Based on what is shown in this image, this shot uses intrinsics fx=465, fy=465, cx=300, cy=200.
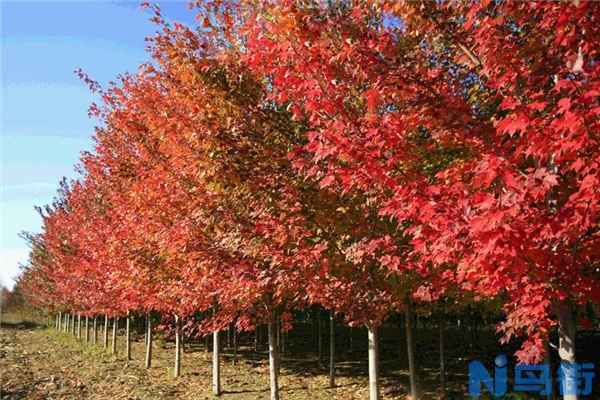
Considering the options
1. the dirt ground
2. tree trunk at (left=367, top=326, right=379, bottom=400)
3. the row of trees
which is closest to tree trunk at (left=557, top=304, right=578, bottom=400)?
the row of trees

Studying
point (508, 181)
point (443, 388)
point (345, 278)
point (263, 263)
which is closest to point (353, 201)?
point (345, 278)

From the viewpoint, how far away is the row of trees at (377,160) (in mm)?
3895

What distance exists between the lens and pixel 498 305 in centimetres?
990

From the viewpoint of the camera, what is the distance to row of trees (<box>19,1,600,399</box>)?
3.89m

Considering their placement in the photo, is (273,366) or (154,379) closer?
(273,366)

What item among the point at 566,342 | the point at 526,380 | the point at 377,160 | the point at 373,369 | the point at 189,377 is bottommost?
the point at 189,377

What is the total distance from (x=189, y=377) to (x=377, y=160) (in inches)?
528

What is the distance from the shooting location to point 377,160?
466 cm

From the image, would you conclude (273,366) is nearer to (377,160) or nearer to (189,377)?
(189,377)

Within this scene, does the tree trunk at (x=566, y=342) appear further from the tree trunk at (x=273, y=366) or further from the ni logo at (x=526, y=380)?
the tree trunk at (x=273, y=366)

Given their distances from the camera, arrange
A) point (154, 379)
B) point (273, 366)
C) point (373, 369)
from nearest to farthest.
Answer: point (373, 369) < point (273, 366) < point (154, 379)

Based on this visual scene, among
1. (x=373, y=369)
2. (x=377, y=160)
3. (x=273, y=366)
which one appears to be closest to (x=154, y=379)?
(x=273, y=366)

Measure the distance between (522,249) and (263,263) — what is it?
4175mm

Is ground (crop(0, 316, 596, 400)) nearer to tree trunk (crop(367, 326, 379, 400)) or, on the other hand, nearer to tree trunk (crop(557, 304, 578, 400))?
tree trunk (crop(367, 326, 379, 400))
